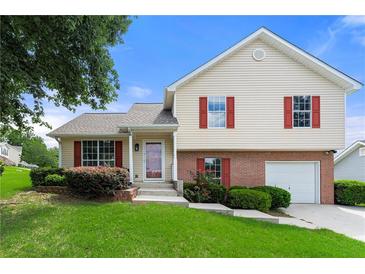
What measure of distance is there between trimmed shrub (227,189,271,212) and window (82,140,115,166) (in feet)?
21.1

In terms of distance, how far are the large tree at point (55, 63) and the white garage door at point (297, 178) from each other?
829 cm

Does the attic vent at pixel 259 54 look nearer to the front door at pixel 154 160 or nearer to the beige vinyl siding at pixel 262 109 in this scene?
the beige vinyl siding at pixel 262 109

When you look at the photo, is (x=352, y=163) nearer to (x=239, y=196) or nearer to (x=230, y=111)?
(x=230, y=111)

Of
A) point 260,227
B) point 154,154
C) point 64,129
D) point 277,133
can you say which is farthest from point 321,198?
point 64,129

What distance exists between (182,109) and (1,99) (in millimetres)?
6780

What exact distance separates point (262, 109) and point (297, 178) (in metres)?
3.95

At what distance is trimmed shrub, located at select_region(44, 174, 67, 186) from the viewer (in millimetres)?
10078

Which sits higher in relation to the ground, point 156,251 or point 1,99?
point 1,99

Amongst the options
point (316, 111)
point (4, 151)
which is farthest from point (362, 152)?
point (4, 151)

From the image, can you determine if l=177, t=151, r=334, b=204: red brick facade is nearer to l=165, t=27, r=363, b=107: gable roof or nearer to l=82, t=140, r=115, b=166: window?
l=165, t=27, r=363, b=107: gable roof

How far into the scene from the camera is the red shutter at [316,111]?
37.5ft

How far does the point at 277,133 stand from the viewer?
1147 centimetres
